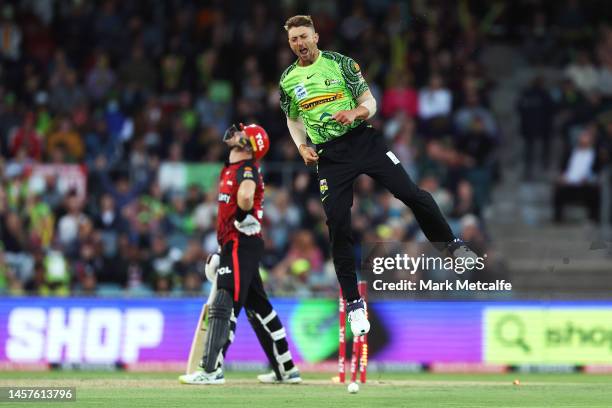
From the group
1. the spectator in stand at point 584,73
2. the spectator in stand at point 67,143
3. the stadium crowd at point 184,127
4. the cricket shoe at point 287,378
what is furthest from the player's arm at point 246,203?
the spectator in stand at point 584,73

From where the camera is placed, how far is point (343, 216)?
43.7ft

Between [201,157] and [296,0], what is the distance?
5.09 meters

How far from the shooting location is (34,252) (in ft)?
75.0

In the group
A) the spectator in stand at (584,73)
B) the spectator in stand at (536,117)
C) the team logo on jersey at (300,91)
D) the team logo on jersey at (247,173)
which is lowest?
the team logo on jersey at (247,173)

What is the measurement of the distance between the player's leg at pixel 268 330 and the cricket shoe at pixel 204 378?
25.7 inches

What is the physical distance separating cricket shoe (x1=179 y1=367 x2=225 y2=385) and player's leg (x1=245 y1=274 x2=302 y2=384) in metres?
0.65

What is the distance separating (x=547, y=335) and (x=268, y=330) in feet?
17.0

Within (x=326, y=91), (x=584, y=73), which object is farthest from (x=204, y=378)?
(x=584, y=73)

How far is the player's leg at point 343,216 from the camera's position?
43.8ft

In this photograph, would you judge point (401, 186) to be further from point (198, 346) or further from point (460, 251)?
point (198, 346)

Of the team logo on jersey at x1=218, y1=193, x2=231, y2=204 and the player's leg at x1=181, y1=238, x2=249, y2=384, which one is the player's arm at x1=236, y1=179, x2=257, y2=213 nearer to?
the team logo on jersey at x1=218, y1=193, x2=231, y2=204

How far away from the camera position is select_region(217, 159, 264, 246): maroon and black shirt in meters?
15.1

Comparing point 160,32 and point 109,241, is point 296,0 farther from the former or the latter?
point 109,241

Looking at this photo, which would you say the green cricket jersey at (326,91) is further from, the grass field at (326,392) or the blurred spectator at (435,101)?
the blurred spectator at (435,101)
